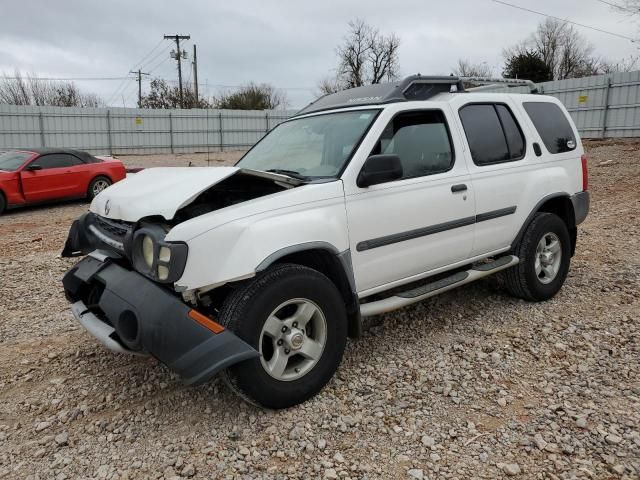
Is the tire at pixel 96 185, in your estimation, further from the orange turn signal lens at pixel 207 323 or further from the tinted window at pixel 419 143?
the orange turn signal lens at pixel 207 323

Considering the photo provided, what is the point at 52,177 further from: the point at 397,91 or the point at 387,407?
the point at 387,407

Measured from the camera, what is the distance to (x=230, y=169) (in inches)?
127

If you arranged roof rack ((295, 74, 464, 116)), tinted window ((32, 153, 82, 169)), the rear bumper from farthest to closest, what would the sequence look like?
tinted window ((32, 153, 82, 169))
the rear bumper
roof rack ((295, 74, 464, 116))

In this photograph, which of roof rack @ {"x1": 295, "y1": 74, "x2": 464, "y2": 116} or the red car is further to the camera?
the red car

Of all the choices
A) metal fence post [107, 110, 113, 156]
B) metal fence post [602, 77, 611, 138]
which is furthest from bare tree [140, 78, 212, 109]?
metal fence post [602, 77, 611, 138]

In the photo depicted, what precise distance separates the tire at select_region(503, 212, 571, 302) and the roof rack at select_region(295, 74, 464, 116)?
146 cm

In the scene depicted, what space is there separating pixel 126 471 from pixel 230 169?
1.82 m

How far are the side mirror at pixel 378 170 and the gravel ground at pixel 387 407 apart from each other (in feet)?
4.38

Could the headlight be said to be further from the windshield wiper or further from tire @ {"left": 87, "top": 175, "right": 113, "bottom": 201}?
tire @ {"left": 87, "top": 175, "right": 113, "bottom": 201}

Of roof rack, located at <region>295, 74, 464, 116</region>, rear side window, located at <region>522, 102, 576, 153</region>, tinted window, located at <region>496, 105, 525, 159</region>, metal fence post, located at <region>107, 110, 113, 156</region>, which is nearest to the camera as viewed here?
roof rack, located at <region>295, 74, 464, 116</region>

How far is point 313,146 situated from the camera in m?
3.84

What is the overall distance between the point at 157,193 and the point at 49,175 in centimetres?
937

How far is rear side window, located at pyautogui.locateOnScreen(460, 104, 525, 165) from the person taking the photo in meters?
4.13

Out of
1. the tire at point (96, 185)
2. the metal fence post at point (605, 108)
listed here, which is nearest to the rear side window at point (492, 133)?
the tire at point (96, 185)
